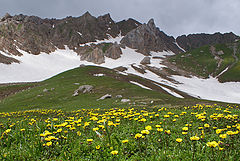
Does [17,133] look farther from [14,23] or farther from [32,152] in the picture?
[14,23]

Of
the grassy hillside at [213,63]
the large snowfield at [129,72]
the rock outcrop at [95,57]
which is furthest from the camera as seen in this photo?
the rock outcrop at [95,57]

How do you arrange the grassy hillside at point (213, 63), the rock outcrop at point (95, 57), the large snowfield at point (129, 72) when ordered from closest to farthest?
the large snowfield at point (129, 72) → the grassy hillside at point (213, 63) → the rock outcrop at point (95, 57)

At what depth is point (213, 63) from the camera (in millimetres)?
171250

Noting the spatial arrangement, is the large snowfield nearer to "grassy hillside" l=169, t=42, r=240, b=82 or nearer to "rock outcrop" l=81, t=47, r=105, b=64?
"grassy hillside" l=169, t=42, r=240, b=82

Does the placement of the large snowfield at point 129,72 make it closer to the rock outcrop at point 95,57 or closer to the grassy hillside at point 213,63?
the grassy hillside at point 213,63

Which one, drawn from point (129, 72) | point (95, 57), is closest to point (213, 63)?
point (129, 72)

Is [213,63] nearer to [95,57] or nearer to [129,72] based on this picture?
[129,72]

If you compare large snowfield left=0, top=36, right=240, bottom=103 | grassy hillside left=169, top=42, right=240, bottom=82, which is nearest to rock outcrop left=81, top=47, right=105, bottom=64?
large snowfield left=0, top=36, right=240, bottom=103

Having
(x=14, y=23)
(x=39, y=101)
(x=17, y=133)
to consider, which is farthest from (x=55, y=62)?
(x=17, y=133)

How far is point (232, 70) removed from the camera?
139 m

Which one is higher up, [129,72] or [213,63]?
[213,63]

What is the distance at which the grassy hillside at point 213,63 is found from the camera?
14111cm

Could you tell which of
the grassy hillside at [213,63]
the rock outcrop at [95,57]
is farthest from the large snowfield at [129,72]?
the rock outcrop at [95,57]

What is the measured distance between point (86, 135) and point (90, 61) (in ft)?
580
